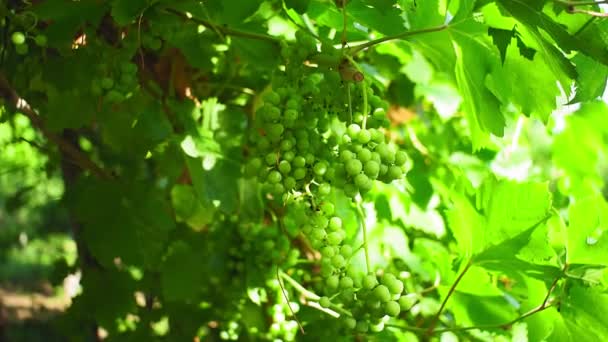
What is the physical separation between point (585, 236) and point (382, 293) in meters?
0.36

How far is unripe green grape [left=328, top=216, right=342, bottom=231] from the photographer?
824 mm

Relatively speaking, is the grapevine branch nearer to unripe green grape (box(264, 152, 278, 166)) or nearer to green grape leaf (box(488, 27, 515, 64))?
unripe green grape (box(264, 152, 278, 166))

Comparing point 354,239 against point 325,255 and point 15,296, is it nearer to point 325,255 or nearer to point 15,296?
point 325,255

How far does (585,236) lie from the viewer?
95cm

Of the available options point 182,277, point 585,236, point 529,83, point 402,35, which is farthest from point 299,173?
point 182,277

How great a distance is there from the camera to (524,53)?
31.2 inches

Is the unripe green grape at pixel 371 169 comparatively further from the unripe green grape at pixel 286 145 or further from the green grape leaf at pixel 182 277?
the green grape leaf at pixel 182 277

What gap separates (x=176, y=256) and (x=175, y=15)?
0.55 meters

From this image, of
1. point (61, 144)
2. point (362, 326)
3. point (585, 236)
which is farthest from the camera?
point (61, 144)

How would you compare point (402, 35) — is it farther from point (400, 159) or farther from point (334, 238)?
point (334, 238)

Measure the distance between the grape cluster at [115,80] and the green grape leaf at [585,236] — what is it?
68cm

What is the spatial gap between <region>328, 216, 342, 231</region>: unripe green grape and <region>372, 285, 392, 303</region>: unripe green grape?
0.10m

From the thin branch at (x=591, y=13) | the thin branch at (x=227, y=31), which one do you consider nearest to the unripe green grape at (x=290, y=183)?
the thin branch at (x=227, y=31)

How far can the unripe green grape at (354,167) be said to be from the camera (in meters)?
0.75
